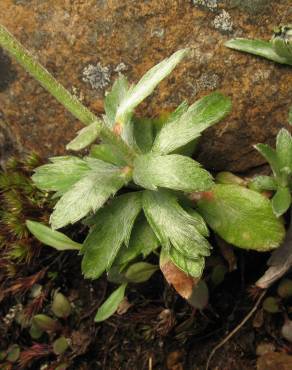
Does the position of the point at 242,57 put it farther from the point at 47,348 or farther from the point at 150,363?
the point at 47,348

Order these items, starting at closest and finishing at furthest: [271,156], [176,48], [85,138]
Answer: [85,138] < [271,156] < [176,48]

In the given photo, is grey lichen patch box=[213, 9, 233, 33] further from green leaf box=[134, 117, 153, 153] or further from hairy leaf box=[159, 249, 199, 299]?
hairy leaf box=[159, 249, 199, 299]

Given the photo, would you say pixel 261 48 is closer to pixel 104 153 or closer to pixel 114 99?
pixel 114 99

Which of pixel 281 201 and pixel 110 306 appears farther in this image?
pixel 110 306

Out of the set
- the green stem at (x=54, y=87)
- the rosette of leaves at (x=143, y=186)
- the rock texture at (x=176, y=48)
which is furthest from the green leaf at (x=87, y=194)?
the rock texture at (x=176, y=48)

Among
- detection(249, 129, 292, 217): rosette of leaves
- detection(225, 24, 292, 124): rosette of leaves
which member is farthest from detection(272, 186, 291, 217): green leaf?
detection(225, 24, 292, 124): rosette of leaves

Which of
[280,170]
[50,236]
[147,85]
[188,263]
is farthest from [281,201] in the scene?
[50,236]

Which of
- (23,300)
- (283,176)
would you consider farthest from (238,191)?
(23,300)
